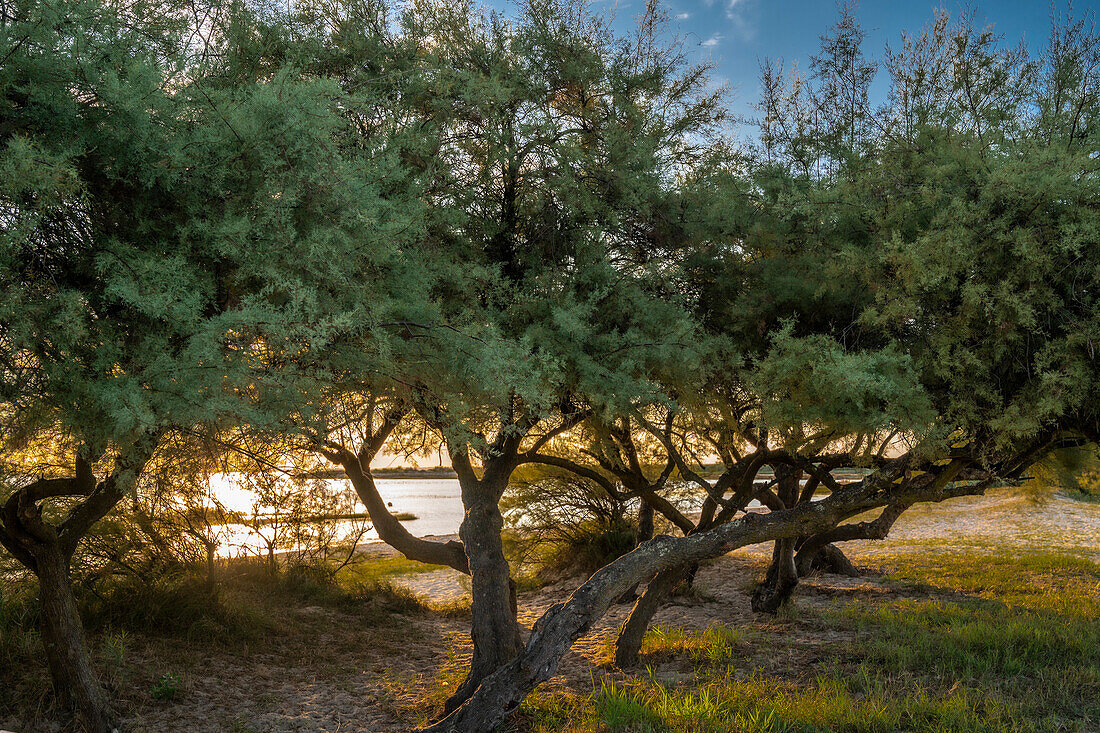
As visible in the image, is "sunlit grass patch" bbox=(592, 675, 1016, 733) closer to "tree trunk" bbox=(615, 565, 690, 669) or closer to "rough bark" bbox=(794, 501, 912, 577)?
"tree trunk" bbox=(615, 565, 690, 669)

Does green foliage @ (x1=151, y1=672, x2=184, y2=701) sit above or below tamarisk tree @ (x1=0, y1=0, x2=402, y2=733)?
below

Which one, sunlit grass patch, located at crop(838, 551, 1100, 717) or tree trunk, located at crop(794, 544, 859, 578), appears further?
tree trunk, located at crop(794, 544, 859, 578)

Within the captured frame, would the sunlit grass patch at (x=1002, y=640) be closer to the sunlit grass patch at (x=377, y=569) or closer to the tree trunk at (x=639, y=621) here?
the tree trunk at (x=639, y=621)

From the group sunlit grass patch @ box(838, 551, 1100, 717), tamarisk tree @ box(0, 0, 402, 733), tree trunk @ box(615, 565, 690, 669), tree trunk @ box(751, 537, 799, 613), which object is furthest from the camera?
tree trunk @ box(751, 537, 799, 613)

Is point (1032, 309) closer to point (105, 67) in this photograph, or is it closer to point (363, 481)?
point (105, 67)

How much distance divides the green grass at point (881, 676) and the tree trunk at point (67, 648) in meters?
3.85

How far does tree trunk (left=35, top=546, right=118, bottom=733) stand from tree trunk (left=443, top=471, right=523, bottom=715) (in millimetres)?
3495

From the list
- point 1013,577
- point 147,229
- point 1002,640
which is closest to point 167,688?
point 147,229

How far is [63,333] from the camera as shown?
3.88 m

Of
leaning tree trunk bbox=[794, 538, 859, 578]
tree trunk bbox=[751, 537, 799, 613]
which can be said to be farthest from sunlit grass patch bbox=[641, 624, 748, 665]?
leaning tree trunk bbox=[794, 538, 859, 578]

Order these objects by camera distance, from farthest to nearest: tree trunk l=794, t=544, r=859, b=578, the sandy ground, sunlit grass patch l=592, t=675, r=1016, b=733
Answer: tree trunk l=794, t=544, r=859, b=578 → the sandy ground → sunlit grass patch l=592, t=675, r=1016, b=733

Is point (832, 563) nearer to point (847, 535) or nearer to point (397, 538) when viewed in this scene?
point (847, 535)

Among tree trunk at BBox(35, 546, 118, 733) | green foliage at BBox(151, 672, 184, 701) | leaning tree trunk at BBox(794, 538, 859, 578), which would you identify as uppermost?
tree trunk at BBox(35, 546, 118, 733)

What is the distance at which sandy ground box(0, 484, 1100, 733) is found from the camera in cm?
707
